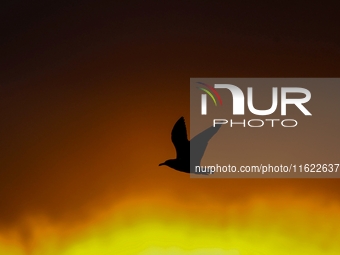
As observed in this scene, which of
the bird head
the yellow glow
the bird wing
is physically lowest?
the yellow glow

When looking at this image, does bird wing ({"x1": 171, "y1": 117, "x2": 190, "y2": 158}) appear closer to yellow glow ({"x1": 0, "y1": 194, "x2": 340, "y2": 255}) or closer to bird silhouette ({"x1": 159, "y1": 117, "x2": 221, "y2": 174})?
bird silhouette ({"x1": 159, "y1": 117, "x2": 221, "y2": 174})

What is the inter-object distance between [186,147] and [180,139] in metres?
0.06

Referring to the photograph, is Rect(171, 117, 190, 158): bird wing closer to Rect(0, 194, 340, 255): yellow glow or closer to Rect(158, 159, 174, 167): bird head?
Rect(158, 159, 174, 167): bird head

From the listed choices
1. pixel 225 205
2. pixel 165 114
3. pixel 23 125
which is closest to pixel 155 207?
pixel 225 205

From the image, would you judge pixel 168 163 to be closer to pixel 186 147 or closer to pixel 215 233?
pixel 186 147

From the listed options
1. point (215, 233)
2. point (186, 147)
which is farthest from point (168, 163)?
point (215, 233)

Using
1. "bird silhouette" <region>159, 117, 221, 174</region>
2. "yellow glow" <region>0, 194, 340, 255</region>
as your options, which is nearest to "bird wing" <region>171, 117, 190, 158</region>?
"bird silhouette" <region>159, 117, 221, 174</region>

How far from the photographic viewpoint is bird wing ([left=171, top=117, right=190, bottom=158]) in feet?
7.70

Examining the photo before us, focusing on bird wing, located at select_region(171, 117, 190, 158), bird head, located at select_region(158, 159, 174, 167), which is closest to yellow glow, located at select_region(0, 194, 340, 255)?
bird head, located at select_region(158, 159, 174, 167)

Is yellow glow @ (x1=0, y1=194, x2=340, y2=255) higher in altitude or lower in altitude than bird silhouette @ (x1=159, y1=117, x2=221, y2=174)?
lower

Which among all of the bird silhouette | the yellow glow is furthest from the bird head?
the yellow glow

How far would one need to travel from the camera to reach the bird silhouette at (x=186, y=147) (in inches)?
92.5

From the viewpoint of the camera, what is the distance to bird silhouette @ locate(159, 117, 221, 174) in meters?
2.35

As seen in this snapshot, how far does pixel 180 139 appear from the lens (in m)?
2.35
